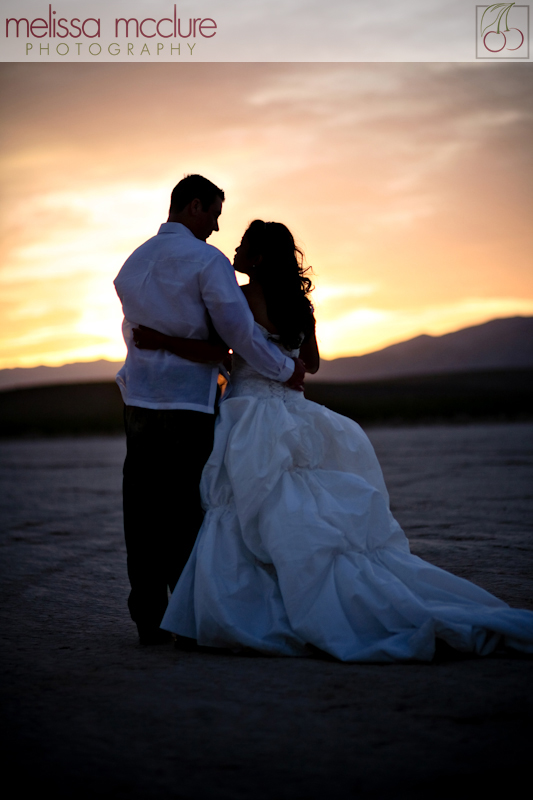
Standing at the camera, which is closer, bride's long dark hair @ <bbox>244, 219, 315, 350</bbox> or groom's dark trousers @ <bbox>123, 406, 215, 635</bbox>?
groom's dark trousers @ <bbox>123, 406, 215, 635</bbox>

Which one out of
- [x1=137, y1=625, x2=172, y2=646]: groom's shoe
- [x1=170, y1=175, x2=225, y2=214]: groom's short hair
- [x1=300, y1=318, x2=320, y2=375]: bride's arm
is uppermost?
[x1=170, y1=175, x2=225, y2=214]: groom's short hair

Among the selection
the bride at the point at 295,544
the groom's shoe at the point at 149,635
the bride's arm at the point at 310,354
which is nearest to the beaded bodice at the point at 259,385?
the bride at the point at 295,544

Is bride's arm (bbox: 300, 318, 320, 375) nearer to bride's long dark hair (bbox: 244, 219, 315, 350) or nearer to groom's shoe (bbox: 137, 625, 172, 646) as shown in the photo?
bride's long dark hair (bbox: 244, 219, 315, 350)

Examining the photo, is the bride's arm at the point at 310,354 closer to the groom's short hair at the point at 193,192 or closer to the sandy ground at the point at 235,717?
the groom's short hair at the point at 193,192

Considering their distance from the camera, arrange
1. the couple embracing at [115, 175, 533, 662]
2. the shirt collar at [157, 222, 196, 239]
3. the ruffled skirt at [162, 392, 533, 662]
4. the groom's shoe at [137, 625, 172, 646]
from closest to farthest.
Answer: 1. the ruffled skirt at [162, 392, 533, 662]
2. the couple embracing at [115, 175, 533, 662]
3. the groom's shoe at [137, 625, 172, 646]
4. the shirt collar at [157, 222, 196, 239]

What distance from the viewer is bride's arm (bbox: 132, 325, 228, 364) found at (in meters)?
3.26

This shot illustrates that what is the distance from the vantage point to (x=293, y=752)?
194 centimetres

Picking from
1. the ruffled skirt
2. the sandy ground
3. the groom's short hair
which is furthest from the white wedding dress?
the groom's short hair

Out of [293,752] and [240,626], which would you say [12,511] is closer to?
[240,626]

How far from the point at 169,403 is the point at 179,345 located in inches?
10.0

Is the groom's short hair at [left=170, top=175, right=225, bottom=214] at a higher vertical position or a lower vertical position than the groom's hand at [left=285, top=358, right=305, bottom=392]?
higher

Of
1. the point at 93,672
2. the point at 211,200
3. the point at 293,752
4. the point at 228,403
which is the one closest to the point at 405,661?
the point at 293,752

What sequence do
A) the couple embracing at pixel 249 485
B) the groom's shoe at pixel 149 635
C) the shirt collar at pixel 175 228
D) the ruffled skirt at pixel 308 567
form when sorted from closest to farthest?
the ruffled skirt at pixel 308 567 < the couple embracing at pixel 249 485 < the groom's shoe at pixel 149 635 < the shirt collar at pixel 175 228

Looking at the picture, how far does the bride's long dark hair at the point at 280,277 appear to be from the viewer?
3484mm
